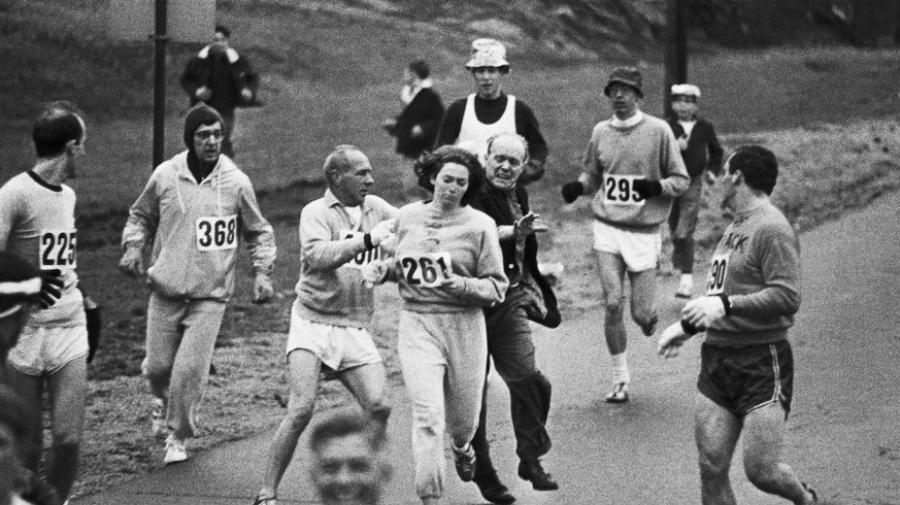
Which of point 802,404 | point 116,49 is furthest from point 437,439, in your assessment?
point 116,49

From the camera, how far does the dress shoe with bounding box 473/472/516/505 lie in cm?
891

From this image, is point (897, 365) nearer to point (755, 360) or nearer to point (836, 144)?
point (755, 360)

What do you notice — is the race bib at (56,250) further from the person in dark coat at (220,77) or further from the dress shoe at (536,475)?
the person in dark coat at (220,77)

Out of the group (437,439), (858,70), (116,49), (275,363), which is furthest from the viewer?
(858,70)

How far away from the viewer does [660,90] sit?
26016mm

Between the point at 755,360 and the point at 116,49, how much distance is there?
1787cm

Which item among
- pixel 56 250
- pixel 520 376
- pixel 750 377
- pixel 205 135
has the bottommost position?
pixel 520 376

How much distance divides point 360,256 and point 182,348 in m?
1.36

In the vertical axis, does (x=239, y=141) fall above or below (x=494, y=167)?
below

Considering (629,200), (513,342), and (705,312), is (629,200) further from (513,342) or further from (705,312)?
(705,312)

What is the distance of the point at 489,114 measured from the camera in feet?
35.0

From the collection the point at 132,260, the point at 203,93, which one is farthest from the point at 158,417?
the point at 203,93

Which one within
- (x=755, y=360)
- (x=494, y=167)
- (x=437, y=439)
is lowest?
(x=437, y=439)

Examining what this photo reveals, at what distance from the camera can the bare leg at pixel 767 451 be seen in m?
7.32
